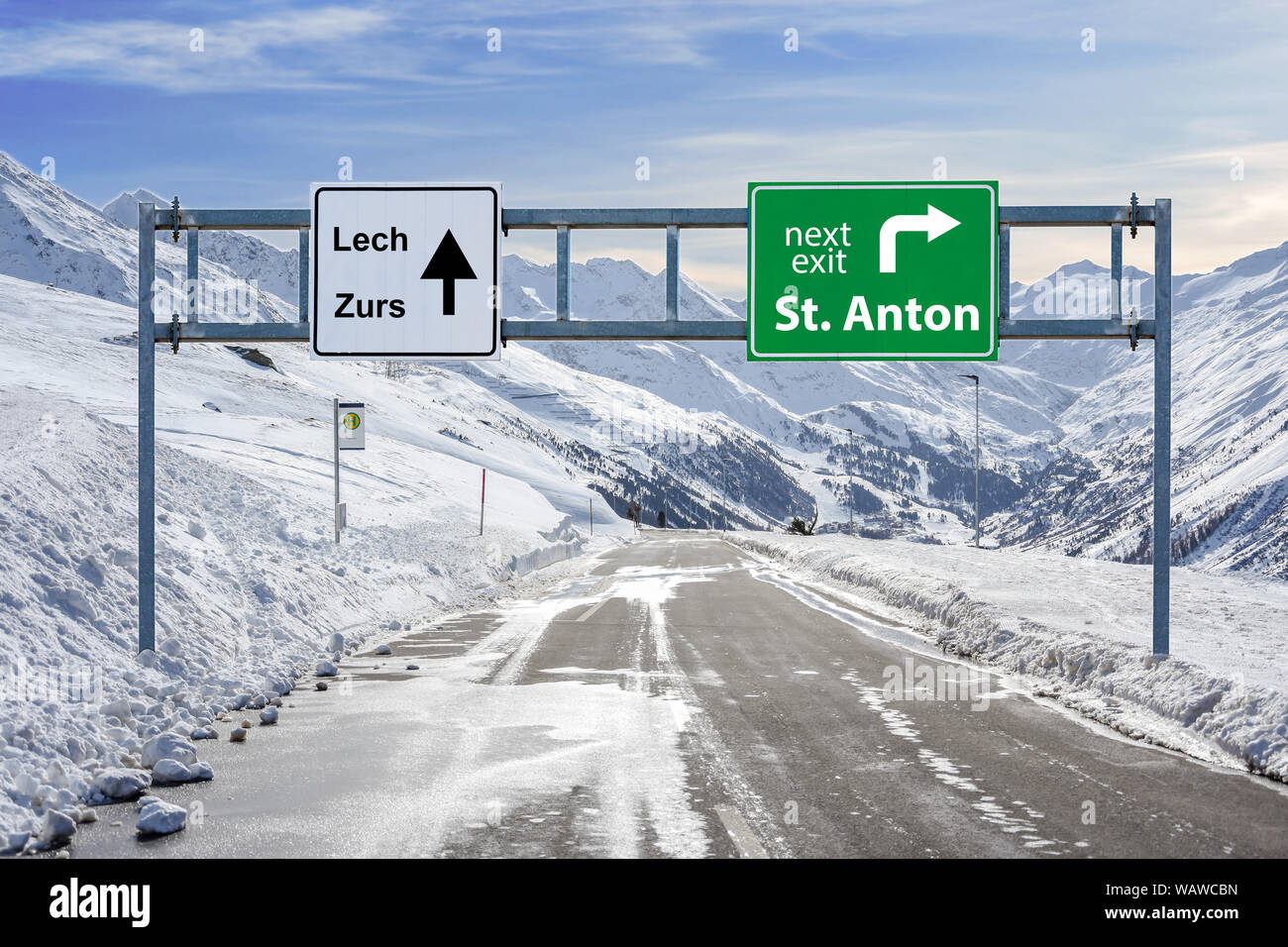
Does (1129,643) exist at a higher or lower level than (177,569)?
lower

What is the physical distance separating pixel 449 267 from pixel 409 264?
20.8 inches

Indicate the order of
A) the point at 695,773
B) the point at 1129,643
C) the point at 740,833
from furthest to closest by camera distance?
the point at 1129,643, the point at 695,773, the point at 740,833

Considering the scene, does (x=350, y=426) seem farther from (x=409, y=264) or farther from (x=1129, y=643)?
(x=1129, y=643)

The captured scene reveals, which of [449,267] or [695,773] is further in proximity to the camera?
[449,267]

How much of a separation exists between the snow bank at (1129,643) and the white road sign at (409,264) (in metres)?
8.20

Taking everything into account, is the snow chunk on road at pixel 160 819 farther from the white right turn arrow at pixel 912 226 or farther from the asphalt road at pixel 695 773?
the white right turn arrow at pixel 912 226

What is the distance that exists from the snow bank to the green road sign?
4120 mm

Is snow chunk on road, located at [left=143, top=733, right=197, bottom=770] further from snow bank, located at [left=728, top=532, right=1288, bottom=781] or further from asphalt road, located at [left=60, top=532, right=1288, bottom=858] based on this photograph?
snow bank, located at [left=728, top=532, right=1288, bottom=781]

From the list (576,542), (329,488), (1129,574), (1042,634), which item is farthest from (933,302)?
→ (576,542)

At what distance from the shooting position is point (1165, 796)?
7.59 meters

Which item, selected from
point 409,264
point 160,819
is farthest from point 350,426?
point 160,819

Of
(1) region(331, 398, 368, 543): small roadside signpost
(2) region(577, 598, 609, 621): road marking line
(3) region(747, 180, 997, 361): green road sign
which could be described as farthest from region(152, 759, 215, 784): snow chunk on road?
(1) region(331, 398, 368, 543): small roadside signpost

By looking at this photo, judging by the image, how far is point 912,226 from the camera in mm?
14008

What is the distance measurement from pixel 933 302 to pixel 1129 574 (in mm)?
18687
